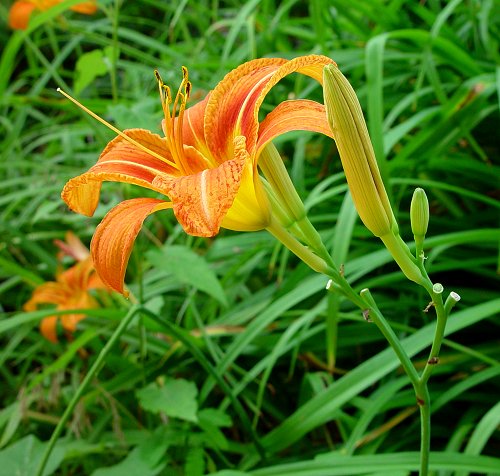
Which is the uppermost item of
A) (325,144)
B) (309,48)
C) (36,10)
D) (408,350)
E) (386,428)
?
(36,10)

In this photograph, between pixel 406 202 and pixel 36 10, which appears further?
pixel 36 10

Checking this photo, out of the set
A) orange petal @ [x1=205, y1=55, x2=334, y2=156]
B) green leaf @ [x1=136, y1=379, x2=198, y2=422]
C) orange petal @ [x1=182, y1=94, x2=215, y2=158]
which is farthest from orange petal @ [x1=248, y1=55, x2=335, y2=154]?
green leaf @ [x1=136, y1=379, x2=198, y2=422]

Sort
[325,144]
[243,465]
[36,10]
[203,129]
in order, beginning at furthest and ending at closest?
[36,10], [325,144], [243,465], [203,129]

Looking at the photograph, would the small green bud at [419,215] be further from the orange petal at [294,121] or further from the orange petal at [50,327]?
the orange petal at [50,327]

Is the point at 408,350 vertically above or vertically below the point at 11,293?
above

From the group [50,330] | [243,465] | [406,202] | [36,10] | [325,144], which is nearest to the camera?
[243,465]

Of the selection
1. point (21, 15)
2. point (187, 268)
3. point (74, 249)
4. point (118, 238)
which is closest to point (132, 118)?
point (187, 268)

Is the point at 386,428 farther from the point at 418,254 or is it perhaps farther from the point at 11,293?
the point at 11,293

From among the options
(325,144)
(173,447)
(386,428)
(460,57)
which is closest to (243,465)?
(173,447)
